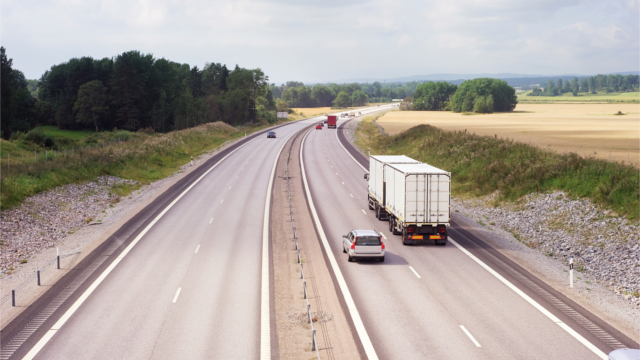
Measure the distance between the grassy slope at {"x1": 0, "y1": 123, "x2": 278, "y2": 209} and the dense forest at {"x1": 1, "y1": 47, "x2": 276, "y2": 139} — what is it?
37.8 m

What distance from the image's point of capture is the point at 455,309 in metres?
20.0

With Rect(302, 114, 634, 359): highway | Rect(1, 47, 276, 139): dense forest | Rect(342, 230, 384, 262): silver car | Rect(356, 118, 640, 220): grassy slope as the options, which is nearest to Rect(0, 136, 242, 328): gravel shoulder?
Rect(302, 114, 634, 359): highway

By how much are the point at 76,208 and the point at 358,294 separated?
25280mm

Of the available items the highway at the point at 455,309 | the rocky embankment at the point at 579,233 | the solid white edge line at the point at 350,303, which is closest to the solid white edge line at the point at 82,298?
the solid white edge line at the point at 350,303

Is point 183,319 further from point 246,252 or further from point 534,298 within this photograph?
point 534,298

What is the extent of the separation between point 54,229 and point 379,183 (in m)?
20.7

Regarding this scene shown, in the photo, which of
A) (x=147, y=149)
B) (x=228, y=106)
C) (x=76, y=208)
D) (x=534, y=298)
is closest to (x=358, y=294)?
(x=534, y=298)

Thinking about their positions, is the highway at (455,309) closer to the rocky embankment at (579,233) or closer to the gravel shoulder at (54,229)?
the rocky embankment at (579,233)

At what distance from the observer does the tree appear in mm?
120375

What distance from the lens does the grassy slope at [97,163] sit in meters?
37.9

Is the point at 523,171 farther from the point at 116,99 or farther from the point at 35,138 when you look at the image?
the point at 116,99

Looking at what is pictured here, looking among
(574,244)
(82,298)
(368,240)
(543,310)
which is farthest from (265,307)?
(574,244)

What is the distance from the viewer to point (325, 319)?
1898 cm

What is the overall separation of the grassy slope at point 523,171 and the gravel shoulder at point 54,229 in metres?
A: 27.7
